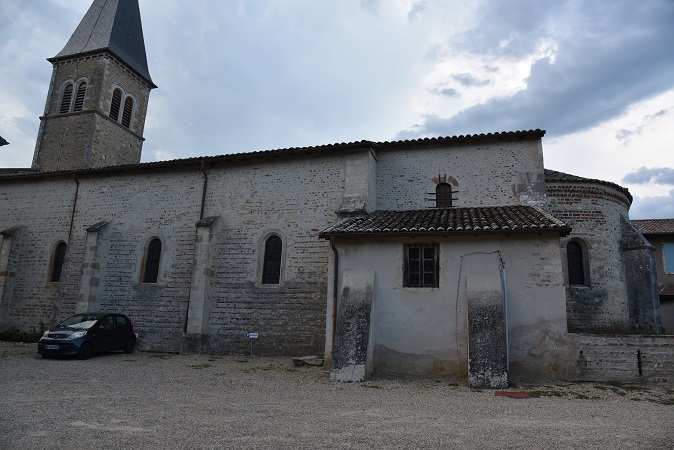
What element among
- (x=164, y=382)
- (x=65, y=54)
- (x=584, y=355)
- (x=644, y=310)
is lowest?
(x=164, y=382)

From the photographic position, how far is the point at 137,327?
15.3 m

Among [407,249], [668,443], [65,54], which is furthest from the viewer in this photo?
[65,54]

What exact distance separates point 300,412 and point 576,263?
11.4m

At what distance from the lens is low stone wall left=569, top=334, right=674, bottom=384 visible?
31.5 ft

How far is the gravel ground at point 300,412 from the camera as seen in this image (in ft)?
17.3

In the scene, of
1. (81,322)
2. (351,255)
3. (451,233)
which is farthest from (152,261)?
(451,233)

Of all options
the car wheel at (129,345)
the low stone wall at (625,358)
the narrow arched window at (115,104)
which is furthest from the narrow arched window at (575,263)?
the narrow arched window at (115,104)

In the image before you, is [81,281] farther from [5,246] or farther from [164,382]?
[164,382]

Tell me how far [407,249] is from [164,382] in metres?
6.43

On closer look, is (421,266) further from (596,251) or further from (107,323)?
(107,323)

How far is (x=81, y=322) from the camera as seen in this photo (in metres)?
13.0

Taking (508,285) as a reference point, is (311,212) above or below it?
above

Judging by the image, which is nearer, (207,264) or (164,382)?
(164,382)

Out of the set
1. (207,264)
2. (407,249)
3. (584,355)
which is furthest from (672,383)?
(207,264)
